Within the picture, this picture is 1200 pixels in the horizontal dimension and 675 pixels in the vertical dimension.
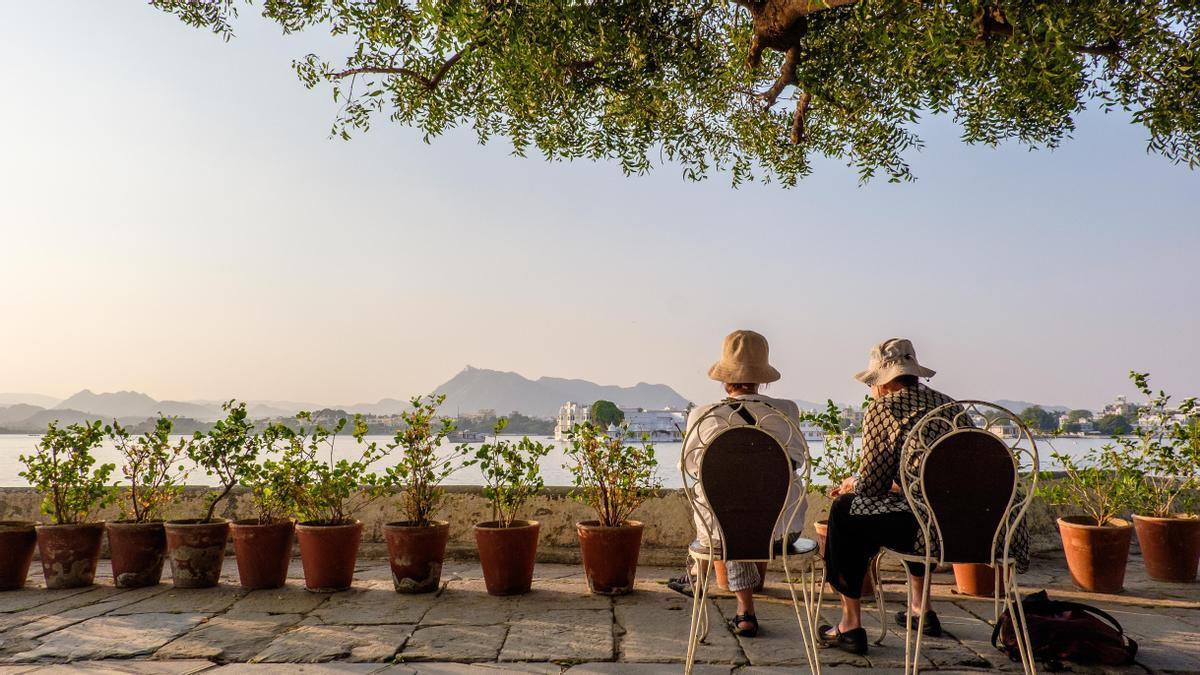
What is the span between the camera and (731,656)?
337 cm

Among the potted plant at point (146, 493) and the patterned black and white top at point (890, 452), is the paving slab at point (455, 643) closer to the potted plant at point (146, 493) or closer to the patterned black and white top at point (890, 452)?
the patterned black and white top at point (890, 452)

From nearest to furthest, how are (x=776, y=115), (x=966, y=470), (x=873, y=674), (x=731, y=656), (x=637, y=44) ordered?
1. (x=966, y=470)
2. (x=873, y=674)
3. (x=731, y=656)
4. (x=637, y=44)
5. (x=776, y=115)

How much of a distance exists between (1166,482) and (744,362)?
3.44 m

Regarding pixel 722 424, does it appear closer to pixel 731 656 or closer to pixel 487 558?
pixel 731 656

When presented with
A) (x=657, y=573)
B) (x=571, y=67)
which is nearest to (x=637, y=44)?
(x=571, y=67)

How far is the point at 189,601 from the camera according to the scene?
451cm

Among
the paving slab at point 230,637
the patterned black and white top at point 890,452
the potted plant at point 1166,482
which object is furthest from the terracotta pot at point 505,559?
the potted plant at point 1166,482

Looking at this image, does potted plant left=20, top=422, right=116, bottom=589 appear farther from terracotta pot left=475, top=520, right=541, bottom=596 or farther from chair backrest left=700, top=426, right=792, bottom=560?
chair backrest left=700, top=426, right=792, bottom=560

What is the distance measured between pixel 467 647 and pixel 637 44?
4.79 m

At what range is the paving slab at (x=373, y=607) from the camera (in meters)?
4.02

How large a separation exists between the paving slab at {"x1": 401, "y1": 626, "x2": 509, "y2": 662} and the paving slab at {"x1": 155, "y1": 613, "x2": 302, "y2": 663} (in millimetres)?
693

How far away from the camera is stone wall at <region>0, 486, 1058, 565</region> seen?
5.71 metres

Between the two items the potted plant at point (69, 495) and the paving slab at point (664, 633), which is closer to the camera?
the paving slab at point (664, 633)

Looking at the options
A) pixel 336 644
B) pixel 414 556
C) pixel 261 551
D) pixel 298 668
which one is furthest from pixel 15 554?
pixel 298 668
